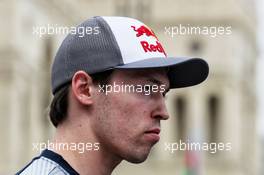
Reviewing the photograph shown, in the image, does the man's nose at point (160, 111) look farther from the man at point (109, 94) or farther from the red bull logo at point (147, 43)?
the red bull logo at point (147, 43)

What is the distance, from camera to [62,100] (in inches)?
153

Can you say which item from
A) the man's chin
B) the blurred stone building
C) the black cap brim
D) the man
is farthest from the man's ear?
the blurred stone building

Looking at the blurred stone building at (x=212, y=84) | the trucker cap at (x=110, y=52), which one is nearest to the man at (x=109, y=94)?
the trucker cap at (x=110, y=52)

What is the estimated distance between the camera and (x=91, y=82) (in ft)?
12.6

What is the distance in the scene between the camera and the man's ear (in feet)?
12.5

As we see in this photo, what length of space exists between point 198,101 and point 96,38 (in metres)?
83.8

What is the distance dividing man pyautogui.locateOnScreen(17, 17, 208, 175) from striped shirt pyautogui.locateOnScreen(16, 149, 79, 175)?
0.03 m

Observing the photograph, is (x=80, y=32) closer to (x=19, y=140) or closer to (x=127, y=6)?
(x=19, y=140)

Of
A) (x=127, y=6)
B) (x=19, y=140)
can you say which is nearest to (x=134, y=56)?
(x=19, y=140)

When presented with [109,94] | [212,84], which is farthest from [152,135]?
[212,84]

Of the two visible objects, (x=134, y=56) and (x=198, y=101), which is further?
(x=198, y=101)

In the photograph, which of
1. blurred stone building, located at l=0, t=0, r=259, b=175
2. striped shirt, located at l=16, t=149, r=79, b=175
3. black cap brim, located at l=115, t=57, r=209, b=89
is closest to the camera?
striped shirt, located at l=16, t=149, r=79, b=175

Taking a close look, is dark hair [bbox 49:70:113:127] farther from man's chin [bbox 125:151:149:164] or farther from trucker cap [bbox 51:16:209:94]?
man's chin [bbox 125:151:149:164]

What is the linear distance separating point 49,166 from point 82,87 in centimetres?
29
